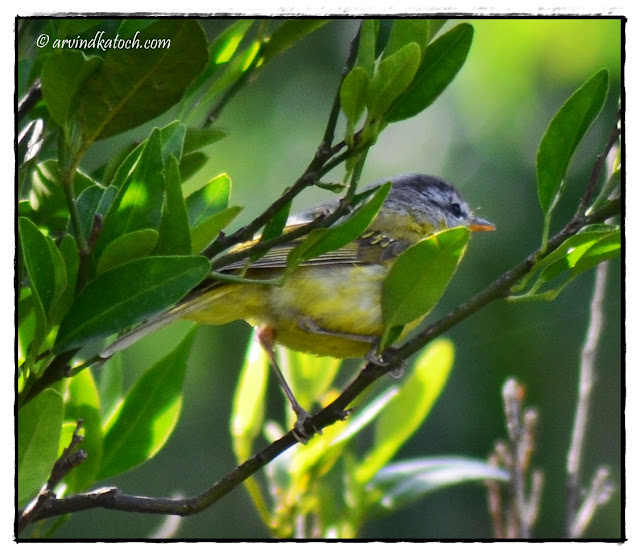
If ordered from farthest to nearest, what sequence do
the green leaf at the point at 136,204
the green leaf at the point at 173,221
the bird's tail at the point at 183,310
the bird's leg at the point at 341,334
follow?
the bird's leg at the point at 341,334 < the bird's tail at the point at 183,310 < the green leaf at the point at 136,204 < the green leaf at the point at 173,221

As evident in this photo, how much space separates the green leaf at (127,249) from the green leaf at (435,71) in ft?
1.85

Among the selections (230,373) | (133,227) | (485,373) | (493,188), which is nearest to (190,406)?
(230,373)

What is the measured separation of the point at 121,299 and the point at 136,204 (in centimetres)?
21

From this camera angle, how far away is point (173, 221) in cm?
185

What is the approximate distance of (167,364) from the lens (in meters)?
2.39

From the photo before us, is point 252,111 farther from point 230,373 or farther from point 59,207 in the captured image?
point 59,207

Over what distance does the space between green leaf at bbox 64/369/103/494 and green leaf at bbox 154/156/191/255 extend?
1.84 feet

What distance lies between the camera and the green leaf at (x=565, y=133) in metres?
2.07

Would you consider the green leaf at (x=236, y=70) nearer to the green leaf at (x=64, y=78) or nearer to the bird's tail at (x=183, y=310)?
the green leaf at (x=64, y=78)

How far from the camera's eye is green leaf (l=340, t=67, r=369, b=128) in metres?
1.87

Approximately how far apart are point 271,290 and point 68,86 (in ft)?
4.17

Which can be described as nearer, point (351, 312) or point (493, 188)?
point (351, 312)

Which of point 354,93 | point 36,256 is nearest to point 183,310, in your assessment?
point 36,256

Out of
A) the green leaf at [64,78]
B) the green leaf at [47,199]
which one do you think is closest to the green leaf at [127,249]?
Answer: the green leaf at [64,78]
